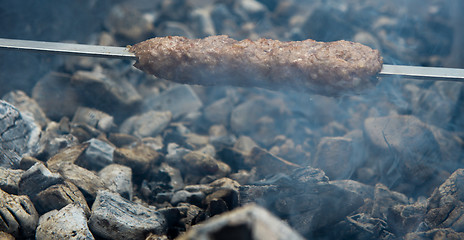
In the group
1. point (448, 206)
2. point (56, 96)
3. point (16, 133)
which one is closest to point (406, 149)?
point (448, 206)

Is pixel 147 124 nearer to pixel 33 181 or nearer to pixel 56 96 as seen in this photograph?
pixel 56 96

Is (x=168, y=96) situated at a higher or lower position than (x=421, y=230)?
higher

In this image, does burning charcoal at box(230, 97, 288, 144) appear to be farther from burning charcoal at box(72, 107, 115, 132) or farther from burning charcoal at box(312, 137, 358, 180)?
burning charcoal at box(72, 107, 115, 132)

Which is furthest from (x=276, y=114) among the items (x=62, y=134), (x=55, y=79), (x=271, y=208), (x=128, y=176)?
(x=55, y=79)

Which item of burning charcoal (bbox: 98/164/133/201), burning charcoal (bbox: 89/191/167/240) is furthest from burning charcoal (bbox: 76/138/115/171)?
burning charcoal (bbox: 89/191/167/240)

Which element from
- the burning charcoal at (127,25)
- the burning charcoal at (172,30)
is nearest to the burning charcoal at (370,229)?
the burning charcoal at (172,30)

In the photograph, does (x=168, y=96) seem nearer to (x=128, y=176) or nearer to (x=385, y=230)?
(x=128, y=176)
